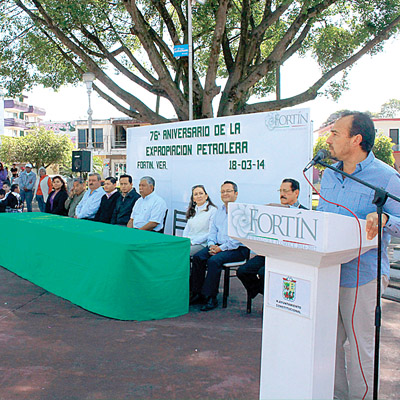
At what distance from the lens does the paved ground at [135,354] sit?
3342 mm

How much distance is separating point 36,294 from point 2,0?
9051 mm

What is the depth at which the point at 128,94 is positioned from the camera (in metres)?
12.3

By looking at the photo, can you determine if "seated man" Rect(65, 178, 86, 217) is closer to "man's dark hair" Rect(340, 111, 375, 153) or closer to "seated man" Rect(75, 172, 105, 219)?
"seated man" Rect(75, 172, 105, 219)

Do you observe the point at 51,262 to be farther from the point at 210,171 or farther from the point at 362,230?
the point at 362,230

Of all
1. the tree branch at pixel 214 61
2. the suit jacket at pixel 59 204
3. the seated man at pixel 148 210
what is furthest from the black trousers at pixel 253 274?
the tree branch at pixel 214 61

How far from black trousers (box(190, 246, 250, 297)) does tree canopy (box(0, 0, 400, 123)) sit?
6480 mm

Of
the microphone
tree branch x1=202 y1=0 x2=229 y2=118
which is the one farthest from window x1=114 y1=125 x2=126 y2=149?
the microphone

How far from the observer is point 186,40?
12.8 m

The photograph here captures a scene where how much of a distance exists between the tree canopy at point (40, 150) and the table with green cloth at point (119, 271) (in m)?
35.8

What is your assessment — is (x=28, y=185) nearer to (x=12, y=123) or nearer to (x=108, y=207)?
(x=108, y=207)

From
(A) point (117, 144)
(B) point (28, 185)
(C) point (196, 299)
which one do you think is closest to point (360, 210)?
(C) point (196, 299)

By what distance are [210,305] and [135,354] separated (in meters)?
1.55

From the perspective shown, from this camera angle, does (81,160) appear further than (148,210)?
Yes

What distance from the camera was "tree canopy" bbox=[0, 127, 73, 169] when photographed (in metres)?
39.9
